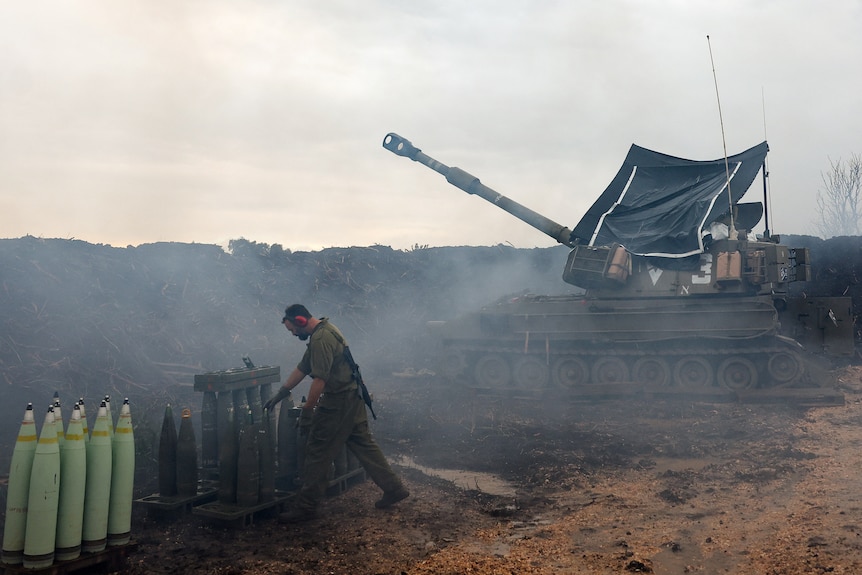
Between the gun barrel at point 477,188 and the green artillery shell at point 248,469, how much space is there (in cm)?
937

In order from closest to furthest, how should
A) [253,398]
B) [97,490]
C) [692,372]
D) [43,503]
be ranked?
[43,503]
[97,490]
[253,398]
[692,372]

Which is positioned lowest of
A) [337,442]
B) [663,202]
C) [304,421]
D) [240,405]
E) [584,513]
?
[584,513]

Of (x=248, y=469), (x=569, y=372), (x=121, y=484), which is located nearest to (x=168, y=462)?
(x=248, y=469)

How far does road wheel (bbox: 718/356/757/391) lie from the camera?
12109 mm

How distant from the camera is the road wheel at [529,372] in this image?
13422mm

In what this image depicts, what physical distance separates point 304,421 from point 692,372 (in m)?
8.46

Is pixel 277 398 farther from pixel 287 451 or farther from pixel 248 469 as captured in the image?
pixel 287 451

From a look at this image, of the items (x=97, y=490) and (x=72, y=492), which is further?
(x=97, y=490)

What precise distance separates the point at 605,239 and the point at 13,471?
35.8ft

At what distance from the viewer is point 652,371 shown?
12742mm

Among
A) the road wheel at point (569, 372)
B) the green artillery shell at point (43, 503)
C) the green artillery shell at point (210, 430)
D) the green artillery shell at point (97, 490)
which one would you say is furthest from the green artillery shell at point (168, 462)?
the road wheel at point (569, 372)

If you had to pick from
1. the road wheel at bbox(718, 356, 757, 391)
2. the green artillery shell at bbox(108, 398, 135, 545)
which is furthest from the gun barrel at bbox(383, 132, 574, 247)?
the green artillery shell at bbox(108, 398, 135, 545)

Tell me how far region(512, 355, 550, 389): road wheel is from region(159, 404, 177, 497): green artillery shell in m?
8.31

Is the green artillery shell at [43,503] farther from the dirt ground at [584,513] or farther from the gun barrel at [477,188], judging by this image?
the gun barrel at [477,188]
